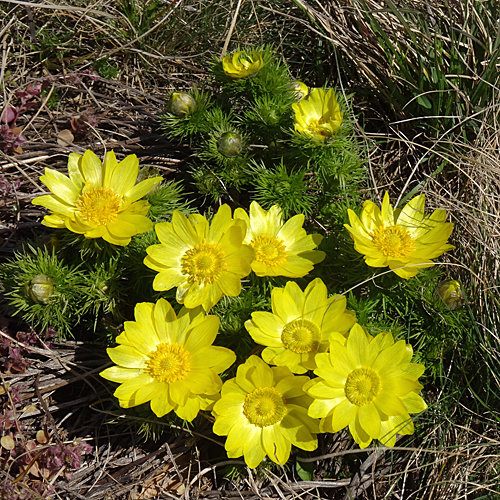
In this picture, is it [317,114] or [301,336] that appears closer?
[301,336]

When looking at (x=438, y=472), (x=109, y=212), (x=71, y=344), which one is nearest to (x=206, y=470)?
(x=71, y=344)

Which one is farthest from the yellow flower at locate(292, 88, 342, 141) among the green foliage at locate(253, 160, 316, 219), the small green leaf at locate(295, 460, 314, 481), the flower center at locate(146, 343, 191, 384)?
the small green leaf at locate(295, 460, 314, 481)

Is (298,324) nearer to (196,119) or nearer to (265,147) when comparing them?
(265,147)

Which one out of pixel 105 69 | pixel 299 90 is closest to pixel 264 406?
pixel 299 90

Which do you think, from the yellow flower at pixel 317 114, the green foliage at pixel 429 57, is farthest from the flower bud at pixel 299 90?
the green foliage at pixel 429 57

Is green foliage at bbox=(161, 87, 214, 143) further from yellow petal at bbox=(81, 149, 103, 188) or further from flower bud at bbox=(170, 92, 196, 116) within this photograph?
yellow petal at bbox=(81, 149, 103, 188)

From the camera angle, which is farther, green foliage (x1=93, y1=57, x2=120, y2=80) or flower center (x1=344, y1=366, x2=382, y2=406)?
→ green foliage (x1=93, y1=57, x2=120, y2=80)
